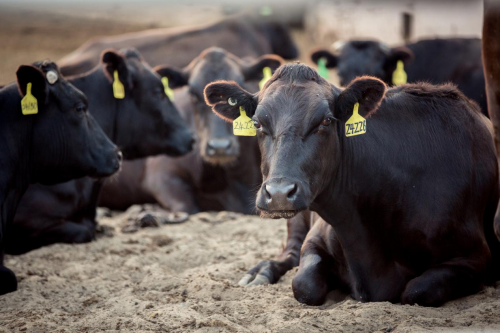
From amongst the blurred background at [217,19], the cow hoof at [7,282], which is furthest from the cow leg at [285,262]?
the blurred background at [217,19]

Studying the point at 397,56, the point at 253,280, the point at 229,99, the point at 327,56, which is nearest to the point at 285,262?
Result: the point at 253,280

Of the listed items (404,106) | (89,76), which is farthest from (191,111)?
(404,106)

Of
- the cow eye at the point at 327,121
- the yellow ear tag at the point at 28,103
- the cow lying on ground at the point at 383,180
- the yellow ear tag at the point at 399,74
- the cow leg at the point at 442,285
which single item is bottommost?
the cow leg at the point at 442,285

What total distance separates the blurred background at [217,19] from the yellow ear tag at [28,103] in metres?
5.87

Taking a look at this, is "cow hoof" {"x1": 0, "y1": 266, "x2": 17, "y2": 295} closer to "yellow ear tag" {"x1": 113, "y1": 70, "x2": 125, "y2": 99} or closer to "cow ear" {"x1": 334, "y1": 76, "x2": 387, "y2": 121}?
"cow ear" {"x1": 334, "y1": 76, "x2": 387, "y2": 121}

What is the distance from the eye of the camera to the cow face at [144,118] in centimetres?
754

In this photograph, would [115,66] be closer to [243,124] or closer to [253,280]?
[243,124]

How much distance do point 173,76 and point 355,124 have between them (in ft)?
15.7

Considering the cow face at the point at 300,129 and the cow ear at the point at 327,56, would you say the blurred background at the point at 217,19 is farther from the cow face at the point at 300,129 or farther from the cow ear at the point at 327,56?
the cow face at the point at 300,129

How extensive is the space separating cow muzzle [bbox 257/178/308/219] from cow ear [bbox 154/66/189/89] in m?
5.08

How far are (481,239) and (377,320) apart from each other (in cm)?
109

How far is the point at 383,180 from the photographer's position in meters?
4.62

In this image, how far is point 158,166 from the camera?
903 centimetres

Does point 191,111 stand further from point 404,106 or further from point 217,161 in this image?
point 404,106
